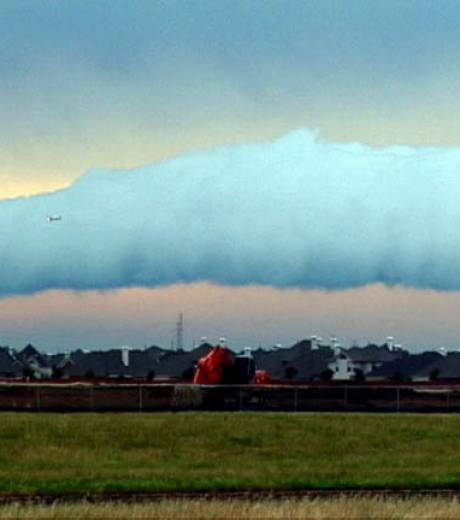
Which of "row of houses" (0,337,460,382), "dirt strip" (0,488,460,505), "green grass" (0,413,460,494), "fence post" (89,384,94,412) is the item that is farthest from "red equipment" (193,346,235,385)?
"row of houses" (0,337,460,382)

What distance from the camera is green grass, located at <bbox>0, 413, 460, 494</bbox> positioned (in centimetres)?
3406

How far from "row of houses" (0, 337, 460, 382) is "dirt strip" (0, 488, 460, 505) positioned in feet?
318

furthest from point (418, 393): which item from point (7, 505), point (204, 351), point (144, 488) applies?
point (204, 351)

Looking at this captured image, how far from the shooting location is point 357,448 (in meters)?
45.7

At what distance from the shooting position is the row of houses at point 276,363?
138m

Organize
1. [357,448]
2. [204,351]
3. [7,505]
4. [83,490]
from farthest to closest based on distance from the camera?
[204,351] → [357,448] → [83,490] → [7,505]

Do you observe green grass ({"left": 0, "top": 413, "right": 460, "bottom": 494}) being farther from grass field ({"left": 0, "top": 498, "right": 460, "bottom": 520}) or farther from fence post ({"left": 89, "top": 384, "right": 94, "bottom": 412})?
fence post ({"left": 89, "top": 384, "right": 94, "bottom": 412})

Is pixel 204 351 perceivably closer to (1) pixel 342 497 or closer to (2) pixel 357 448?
(2) pixel 357 448

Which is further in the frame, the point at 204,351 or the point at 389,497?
the point at 204,351

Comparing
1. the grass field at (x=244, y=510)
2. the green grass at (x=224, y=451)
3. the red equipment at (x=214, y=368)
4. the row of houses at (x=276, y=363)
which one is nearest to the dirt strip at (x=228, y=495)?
the green grass at (x=224, y=451)

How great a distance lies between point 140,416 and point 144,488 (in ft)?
58.5

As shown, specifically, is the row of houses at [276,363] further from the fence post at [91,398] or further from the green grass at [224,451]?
the green grass at [224,451]

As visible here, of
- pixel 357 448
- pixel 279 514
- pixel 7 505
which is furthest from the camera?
pixel 357 448

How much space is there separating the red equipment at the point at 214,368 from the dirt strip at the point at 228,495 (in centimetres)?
3496
